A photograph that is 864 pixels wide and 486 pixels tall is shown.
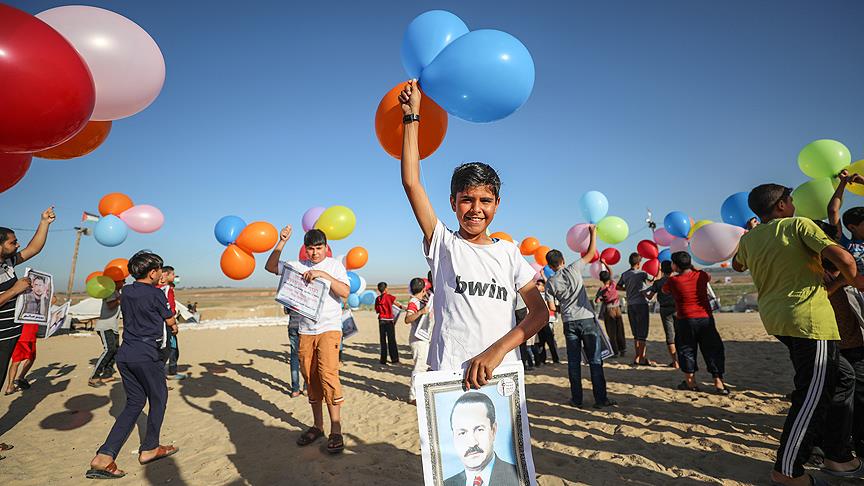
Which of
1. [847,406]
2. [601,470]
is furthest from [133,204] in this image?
[847,406]

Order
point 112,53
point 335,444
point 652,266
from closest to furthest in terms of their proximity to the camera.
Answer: point 112,53 < point 335,444 < point 652,266

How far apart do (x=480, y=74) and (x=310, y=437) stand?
3893mm

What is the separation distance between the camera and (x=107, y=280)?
6.20 meters

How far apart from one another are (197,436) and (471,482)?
4531 mm

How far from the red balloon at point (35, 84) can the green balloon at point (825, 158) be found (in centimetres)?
685

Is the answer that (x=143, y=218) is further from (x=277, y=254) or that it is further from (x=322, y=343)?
(x=322, y=343)

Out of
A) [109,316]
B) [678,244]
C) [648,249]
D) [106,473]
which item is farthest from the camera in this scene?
[648,249]

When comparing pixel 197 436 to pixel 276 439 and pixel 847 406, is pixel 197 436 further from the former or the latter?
pixel 847 406

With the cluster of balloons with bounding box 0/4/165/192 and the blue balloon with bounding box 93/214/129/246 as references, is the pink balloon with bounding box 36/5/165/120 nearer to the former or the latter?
the cluster of balloons with bounding box 0/4/165/192

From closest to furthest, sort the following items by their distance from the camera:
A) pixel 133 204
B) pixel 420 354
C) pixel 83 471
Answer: pixel 83 471 < pixel 420 354 < pixel 133 204

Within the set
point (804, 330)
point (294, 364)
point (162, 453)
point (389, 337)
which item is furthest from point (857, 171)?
point (389, 337)

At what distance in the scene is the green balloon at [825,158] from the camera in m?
4.45

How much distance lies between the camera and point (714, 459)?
3387 mm

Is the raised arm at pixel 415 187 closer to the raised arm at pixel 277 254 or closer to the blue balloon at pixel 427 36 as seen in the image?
the blue balloon at pixel 427 36
